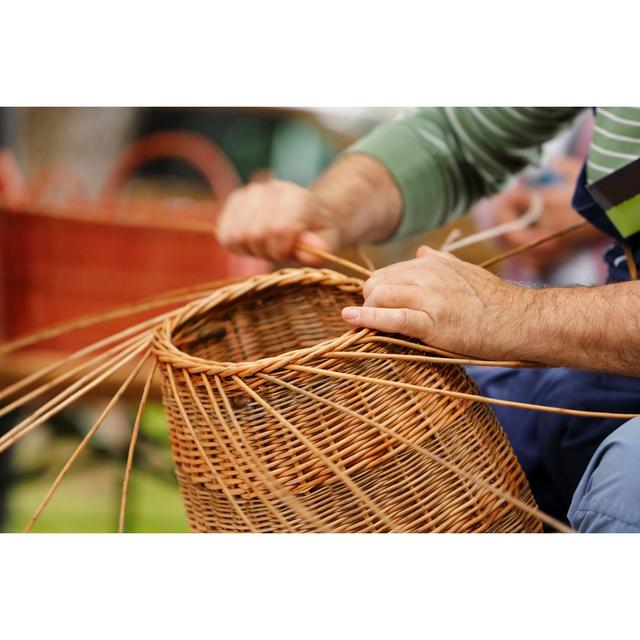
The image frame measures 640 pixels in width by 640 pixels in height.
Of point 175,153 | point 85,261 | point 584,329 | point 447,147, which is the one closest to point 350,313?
point 584,329

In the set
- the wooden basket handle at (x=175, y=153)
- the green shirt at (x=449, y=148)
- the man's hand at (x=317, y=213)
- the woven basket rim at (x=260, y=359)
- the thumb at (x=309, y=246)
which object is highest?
the wooden basket handle at (x=175, y=153)

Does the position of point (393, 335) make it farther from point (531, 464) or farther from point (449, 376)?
point (531, 464)

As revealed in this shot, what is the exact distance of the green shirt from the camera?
40.9 inches

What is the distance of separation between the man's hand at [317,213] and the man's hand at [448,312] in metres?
0.23

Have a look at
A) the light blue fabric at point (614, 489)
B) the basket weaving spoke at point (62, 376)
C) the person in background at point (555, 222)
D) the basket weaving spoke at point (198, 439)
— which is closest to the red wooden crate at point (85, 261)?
the person in background at point (555, 222)

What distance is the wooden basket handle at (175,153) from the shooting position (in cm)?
184

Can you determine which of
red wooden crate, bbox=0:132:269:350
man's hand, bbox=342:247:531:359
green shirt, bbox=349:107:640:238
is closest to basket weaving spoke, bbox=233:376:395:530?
man's hand, bbox=342:247:531:359

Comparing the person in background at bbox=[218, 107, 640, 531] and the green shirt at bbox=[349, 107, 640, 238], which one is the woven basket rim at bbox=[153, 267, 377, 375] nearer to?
the person in background at bbox=[218, 107, 640, 531]

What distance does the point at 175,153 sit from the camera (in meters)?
1.86

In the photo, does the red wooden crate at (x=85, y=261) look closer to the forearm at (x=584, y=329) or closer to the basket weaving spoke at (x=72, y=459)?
the basket weaving spoke at (x=72, y=459)

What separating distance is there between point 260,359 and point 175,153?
47.2 inches

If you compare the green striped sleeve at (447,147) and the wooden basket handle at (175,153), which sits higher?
the wooden basket handle at (175,153)

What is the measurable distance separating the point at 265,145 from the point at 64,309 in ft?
2.96

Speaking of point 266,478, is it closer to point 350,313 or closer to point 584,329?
point 350,313
